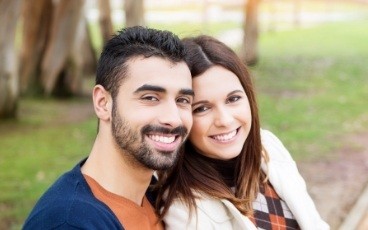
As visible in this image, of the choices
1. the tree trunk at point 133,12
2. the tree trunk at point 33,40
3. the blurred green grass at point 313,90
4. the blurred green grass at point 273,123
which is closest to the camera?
the blurred green grass at point 273,123

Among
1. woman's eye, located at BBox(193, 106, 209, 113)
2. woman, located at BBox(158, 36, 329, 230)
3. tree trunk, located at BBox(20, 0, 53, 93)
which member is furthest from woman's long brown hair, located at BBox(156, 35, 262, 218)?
tree trunk, located at BBox(20, 0, 53, 93)

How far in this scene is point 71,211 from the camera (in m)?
2.08

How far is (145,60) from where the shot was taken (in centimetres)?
233

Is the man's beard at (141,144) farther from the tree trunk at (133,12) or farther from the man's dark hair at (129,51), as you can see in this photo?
the tree trunk at (133,12)

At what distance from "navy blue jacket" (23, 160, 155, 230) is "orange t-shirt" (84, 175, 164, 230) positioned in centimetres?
4

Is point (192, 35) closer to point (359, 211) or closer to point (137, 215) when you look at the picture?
point (137, 215)

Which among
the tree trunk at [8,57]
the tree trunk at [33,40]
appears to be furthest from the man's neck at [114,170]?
the tree trunk at [33,40]

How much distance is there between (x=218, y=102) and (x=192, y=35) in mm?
485

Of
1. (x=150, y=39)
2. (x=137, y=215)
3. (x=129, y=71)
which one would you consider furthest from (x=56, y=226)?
(x=150, y=39)

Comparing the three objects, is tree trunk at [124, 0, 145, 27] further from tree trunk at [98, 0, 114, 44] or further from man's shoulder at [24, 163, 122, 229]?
man's shoulder at [24, 163, 122, 229]

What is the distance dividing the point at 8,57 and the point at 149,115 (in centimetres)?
775

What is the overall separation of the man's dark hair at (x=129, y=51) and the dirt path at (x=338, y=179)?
3.56 m

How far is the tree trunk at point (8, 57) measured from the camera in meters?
9.12

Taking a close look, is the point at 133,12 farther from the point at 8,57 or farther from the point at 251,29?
the point at 8,57
